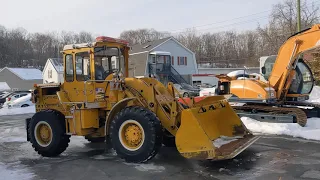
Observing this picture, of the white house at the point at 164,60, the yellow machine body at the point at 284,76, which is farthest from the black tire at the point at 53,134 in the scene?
the white house at the point at 164,60

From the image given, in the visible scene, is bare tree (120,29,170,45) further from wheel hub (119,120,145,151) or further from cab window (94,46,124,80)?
wheel hub (119,120,145,151)

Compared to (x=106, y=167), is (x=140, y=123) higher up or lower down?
higher up

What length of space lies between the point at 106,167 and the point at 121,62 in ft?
8.88

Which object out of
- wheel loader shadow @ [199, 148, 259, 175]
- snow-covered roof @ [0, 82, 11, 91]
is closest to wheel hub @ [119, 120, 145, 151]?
wheel loader shadow @ [199, 148, 259, 175]

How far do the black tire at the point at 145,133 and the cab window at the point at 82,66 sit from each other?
4.84 ft

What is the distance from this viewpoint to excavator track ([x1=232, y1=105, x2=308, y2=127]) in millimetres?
11578

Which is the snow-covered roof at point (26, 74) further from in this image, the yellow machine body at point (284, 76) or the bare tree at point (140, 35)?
the yellow machine body at point (284, 76)

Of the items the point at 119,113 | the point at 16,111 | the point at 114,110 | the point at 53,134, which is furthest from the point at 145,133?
the point at 16,111

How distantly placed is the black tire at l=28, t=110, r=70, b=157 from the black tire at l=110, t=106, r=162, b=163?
161 cm

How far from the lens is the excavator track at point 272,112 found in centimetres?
1158

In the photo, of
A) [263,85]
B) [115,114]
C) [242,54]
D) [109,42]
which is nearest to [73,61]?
[109,42]

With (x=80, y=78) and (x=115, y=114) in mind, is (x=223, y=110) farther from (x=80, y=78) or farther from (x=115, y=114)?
(x=80, y=78)

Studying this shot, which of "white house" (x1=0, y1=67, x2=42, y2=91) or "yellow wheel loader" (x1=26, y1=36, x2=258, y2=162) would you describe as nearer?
"yellow wheel loader" (x1=26, y1=36, x2=258, y2=162)

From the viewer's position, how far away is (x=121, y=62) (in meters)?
8.92
